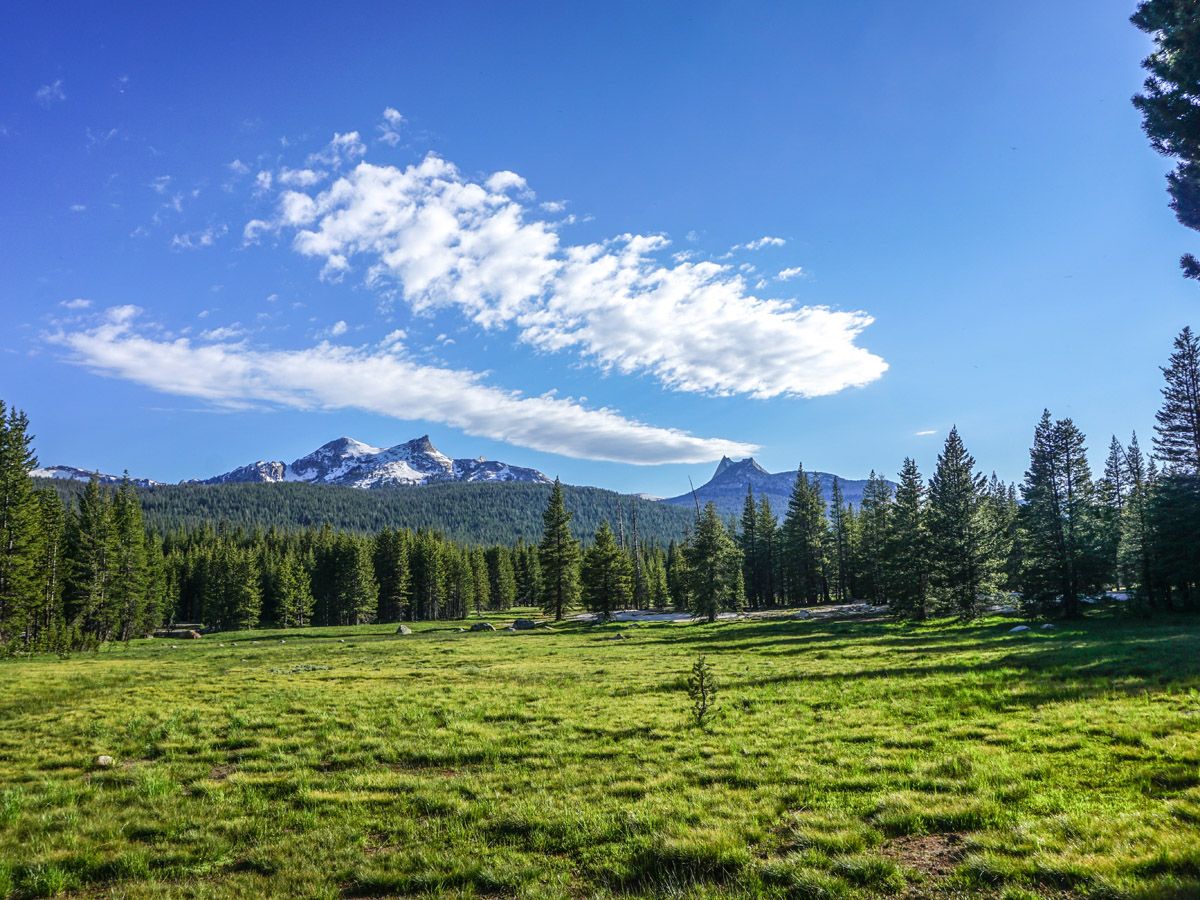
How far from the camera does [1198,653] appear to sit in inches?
854

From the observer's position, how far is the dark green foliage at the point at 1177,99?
9789 millimetres

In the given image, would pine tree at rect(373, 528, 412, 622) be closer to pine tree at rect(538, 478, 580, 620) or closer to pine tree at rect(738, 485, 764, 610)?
pine tree at rect(538, 478, 580, 620)

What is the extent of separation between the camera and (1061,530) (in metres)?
43.7

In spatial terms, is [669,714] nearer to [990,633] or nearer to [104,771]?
[104,771]

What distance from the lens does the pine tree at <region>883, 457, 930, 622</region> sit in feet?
153

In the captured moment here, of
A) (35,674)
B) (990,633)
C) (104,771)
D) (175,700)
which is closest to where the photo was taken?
(104,771)

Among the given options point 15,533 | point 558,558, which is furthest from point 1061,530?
point 15,533

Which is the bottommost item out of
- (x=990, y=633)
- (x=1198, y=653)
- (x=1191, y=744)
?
(x=990, y=633)

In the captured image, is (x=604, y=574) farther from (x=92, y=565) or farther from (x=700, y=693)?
(x=92, y=565)

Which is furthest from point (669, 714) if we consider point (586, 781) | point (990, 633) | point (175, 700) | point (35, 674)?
point (35, 674)

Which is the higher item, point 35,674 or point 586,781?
point 586,781

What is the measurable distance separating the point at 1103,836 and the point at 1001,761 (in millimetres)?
3633

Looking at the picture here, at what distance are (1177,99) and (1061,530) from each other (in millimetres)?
43341

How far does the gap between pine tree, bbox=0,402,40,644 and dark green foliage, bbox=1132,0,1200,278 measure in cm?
6944
